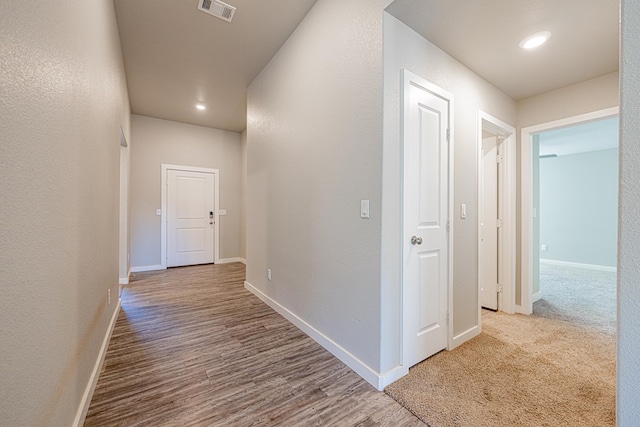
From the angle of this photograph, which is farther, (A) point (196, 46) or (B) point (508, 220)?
(B) point (508, 220)

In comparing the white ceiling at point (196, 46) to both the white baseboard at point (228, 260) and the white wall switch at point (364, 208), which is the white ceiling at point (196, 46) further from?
the white baseboard at point (228, 260)

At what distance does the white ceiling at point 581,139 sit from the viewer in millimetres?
4141

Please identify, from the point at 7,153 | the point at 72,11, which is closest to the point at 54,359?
the point at 7,153

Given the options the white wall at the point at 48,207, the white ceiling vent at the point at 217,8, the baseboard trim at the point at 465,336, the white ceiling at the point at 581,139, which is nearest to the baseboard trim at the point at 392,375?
the baseboard trim at the point at 465,336

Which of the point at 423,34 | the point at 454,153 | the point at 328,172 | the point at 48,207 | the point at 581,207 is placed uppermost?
the point at 423,34

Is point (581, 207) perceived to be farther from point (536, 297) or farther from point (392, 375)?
point (392, 375)

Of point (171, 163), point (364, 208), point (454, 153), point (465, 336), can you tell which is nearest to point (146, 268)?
point (171, 163)

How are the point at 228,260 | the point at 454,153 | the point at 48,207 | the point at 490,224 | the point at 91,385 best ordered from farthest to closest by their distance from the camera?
1. the point at 228,260
2. the point at 490,224
3. the point at 454,153
4. the point at 91,385
5. the point at 48,207

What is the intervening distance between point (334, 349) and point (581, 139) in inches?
236

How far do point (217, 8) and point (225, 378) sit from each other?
2961mm

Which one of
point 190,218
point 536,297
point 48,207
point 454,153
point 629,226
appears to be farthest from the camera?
point 190,218

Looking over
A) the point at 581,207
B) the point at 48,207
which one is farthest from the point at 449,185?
the point at 581,207

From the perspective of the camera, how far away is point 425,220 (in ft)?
6.34

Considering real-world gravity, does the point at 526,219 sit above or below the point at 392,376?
above
